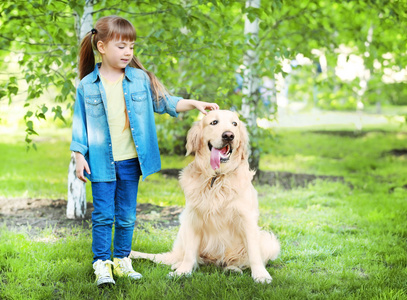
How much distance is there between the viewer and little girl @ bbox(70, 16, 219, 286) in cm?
302

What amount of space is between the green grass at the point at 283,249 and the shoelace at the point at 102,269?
10 cm

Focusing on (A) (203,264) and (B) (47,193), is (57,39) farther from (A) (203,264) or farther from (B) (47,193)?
(A) (203,264)

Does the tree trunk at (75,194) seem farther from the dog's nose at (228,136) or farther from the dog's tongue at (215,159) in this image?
the dog's nose at (228,136)

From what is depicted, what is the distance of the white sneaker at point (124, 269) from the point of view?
3182mm

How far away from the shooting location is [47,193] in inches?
234

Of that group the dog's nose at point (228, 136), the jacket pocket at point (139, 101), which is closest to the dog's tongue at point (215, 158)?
the dog's nose at point (228, 136)

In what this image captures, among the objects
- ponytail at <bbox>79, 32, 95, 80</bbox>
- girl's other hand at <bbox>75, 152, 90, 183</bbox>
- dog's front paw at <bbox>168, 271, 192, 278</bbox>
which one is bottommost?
dog's front paw at <bbox>168, 271, 192, 278</bbox>

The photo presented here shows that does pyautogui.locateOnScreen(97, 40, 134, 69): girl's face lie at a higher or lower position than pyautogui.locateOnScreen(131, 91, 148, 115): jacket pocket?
Answer: higher

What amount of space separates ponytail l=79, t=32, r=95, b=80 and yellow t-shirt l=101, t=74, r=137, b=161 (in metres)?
0.25

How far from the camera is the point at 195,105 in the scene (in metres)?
3.18

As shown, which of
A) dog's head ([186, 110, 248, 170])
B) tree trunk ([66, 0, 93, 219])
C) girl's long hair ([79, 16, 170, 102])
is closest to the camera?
girl's long hair ([79, 16, 170, 102])

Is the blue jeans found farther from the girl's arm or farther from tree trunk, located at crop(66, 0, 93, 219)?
tree trunk, located at crop(66, 0, 93, 219)

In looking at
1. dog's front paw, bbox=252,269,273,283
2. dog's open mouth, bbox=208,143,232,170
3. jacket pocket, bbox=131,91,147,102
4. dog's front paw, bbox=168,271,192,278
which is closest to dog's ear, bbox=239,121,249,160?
dog's open mouth, bbox=208,143,232,170

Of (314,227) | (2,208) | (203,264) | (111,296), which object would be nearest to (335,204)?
(314,227)
